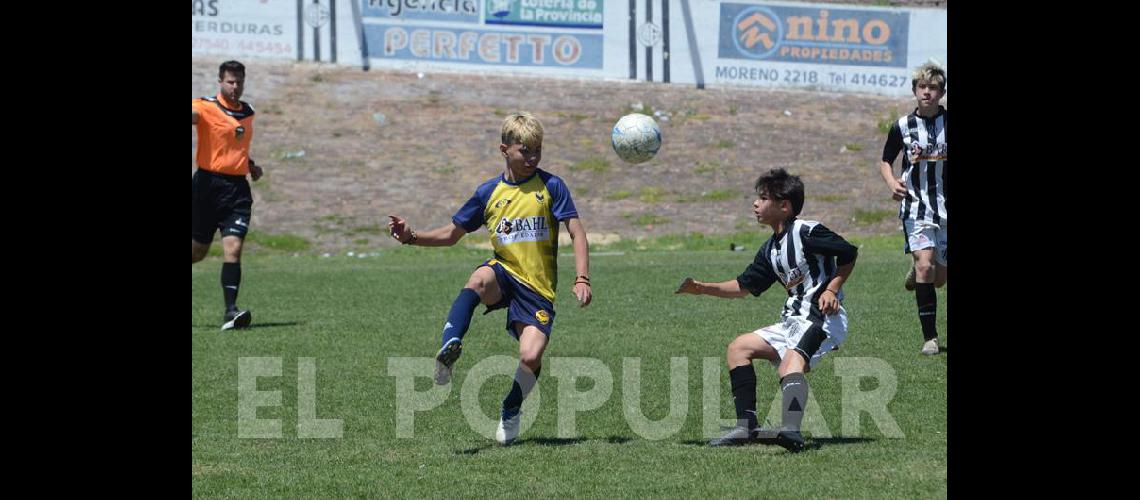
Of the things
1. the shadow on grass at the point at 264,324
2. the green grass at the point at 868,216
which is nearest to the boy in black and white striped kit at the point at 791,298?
the shadow on grass at the point at 264,324

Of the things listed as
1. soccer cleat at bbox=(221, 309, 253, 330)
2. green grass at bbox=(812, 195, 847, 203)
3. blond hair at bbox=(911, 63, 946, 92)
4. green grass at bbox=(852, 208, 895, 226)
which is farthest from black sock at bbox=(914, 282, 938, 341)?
green grass at bbox=(812, 195, 847, 203)

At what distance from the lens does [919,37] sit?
29.5 m

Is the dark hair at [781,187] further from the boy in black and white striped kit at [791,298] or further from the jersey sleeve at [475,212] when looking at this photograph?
the jersey sleeve at [475,212]

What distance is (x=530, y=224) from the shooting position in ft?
24.3

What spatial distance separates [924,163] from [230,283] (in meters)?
6.11

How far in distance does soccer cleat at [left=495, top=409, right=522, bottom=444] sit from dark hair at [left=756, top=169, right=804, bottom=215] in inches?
67.3

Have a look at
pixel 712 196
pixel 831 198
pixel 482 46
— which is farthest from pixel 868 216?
pixel 482 46

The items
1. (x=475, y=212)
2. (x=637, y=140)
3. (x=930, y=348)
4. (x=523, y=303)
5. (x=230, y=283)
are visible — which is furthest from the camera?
(x=230, y=283)

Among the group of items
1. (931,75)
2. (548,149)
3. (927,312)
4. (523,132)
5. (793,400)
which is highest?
(548,149)

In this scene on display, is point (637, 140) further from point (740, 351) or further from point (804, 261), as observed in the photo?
point (740, 351)

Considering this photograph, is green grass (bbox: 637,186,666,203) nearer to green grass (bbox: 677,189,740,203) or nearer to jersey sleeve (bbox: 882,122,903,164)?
green grass (bbox: 677,189,740,203)

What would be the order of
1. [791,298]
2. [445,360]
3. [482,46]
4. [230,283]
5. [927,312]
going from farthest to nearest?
[482,46] < [230,283] < [927,312] < [791,298] < [445,360]
